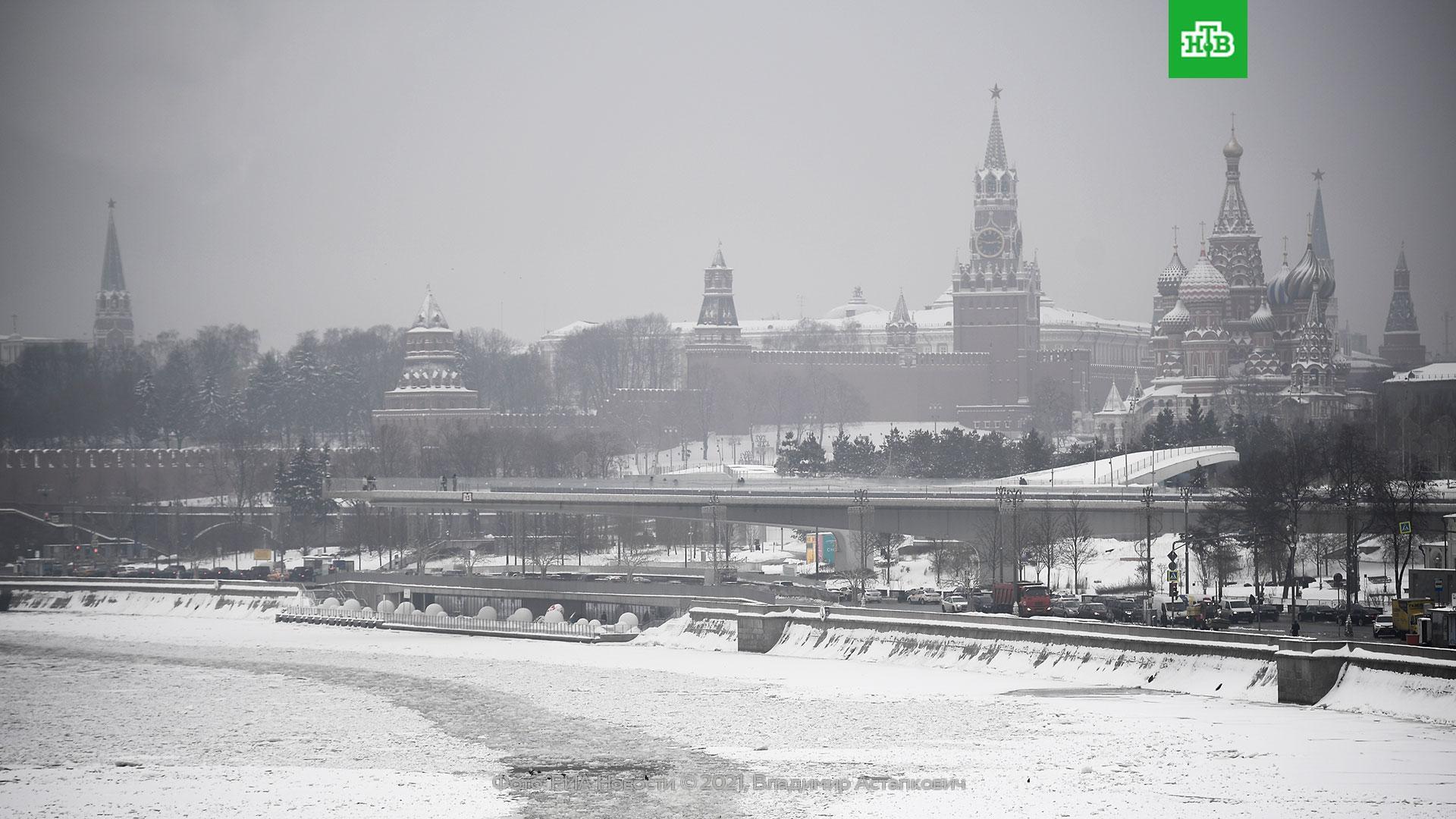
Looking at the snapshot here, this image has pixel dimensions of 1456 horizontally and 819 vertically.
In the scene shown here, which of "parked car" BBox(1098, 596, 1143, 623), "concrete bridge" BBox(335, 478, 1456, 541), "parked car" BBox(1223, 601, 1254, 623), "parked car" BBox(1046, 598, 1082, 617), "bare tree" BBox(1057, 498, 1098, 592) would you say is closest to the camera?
"parked car" BBox(1223, 601, 1254, 623)

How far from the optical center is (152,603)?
3260 inches

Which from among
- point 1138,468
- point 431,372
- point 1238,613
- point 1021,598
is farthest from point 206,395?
point 1238,613

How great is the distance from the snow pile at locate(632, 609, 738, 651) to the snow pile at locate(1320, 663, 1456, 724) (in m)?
21.4

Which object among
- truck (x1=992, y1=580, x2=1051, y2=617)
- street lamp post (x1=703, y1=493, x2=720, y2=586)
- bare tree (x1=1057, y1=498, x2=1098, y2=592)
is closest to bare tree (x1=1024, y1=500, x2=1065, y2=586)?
bare tree (x1=1057, y1=498, x2=1098, y2=592)

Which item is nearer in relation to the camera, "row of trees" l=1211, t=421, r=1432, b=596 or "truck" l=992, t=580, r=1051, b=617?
"truck" l=992, t=580, r=1051, b=617

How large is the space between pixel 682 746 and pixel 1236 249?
142m

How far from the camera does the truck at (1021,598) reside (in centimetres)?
6175

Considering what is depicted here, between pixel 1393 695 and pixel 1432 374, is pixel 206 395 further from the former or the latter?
pixel 1393 695

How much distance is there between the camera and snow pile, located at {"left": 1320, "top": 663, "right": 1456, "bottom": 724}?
4038cm

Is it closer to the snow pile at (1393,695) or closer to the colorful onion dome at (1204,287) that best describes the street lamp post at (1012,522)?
the snow pile at (1393,695)

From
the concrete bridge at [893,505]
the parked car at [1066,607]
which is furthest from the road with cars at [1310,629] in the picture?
the concrete bridge at [893,505]

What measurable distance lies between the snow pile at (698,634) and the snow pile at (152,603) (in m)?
19.7

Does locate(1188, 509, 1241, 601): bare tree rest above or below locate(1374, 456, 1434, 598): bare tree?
below

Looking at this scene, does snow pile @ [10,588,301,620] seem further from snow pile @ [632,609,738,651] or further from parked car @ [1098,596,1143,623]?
parked car @ [1098,596,1143,623]
